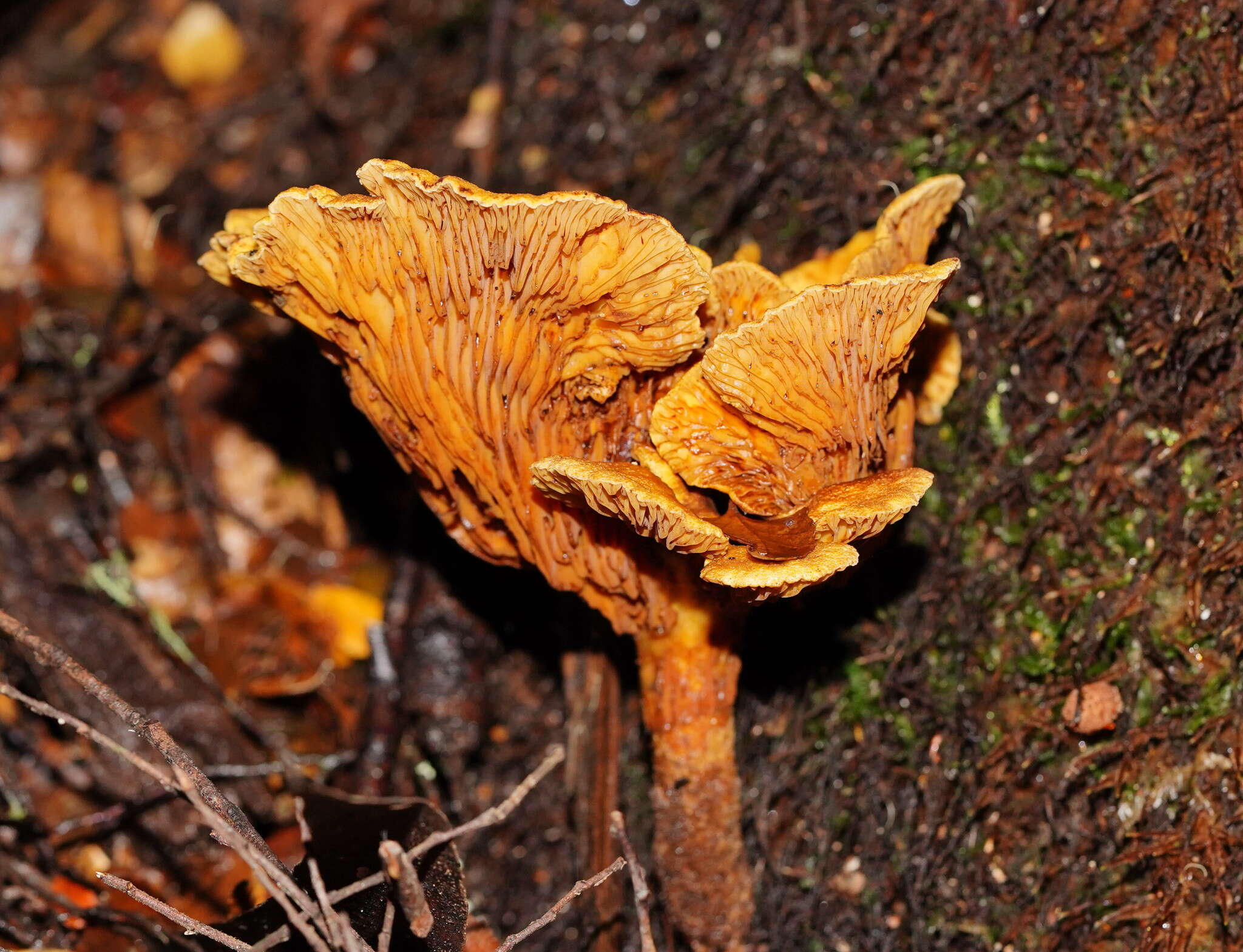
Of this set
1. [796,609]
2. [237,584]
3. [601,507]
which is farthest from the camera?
[237,584]

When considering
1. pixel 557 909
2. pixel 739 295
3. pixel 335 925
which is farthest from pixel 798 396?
pixel 335 925

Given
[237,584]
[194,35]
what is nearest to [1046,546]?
[237,584]

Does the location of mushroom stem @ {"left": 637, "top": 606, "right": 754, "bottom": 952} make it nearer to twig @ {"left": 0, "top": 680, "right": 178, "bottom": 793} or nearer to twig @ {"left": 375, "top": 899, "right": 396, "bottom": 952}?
twig @ {"left": 375, "top": 899, "right": 396, "bottom": 952}

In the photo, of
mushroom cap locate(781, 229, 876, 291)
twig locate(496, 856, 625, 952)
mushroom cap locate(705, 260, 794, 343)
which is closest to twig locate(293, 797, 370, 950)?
twig locate(496, 856, 625, 952)

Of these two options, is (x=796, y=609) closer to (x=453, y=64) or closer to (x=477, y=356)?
(x=477, y=356)

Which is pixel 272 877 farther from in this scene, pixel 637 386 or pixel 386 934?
pixel 637 386

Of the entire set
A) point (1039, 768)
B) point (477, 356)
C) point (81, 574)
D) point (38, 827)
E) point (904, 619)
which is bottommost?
point (1039, 768)
